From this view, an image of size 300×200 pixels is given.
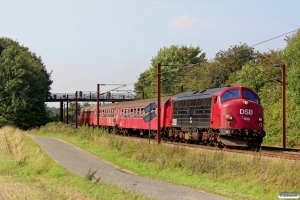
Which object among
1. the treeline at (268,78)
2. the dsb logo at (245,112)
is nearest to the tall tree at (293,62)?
the treeline at (268,78)

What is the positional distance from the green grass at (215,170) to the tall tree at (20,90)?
40.0 meters

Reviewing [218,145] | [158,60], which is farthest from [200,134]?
[158,60]

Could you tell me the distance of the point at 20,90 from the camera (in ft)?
205

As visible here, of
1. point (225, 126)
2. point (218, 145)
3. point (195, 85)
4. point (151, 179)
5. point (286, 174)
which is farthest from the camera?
point (195, 85)

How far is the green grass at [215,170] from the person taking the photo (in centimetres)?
1380

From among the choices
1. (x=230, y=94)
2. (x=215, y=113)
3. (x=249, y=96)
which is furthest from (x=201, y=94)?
(x=249, y=96)

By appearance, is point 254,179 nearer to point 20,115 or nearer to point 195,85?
point 195,85

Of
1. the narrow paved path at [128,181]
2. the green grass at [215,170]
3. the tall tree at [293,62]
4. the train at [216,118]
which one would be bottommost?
the narrow paved path at [128,181]

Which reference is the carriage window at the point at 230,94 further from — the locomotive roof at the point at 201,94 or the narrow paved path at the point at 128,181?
the narrow paved path at the point at 128,181

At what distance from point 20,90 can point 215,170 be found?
5008cm

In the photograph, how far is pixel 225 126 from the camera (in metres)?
25.1

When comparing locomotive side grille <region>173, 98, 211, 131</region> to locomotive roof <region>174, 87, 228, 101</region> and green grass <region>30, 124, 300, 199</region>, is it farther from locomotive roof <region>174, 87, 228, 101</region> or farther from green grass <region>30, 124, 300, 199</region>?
green grass <region>30, 124, 300, 199</region>

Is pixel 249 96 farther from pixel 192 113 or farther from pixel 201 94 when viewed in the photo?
pixel 192 113

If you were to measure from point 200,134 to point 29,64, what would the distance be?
41.2 metres
